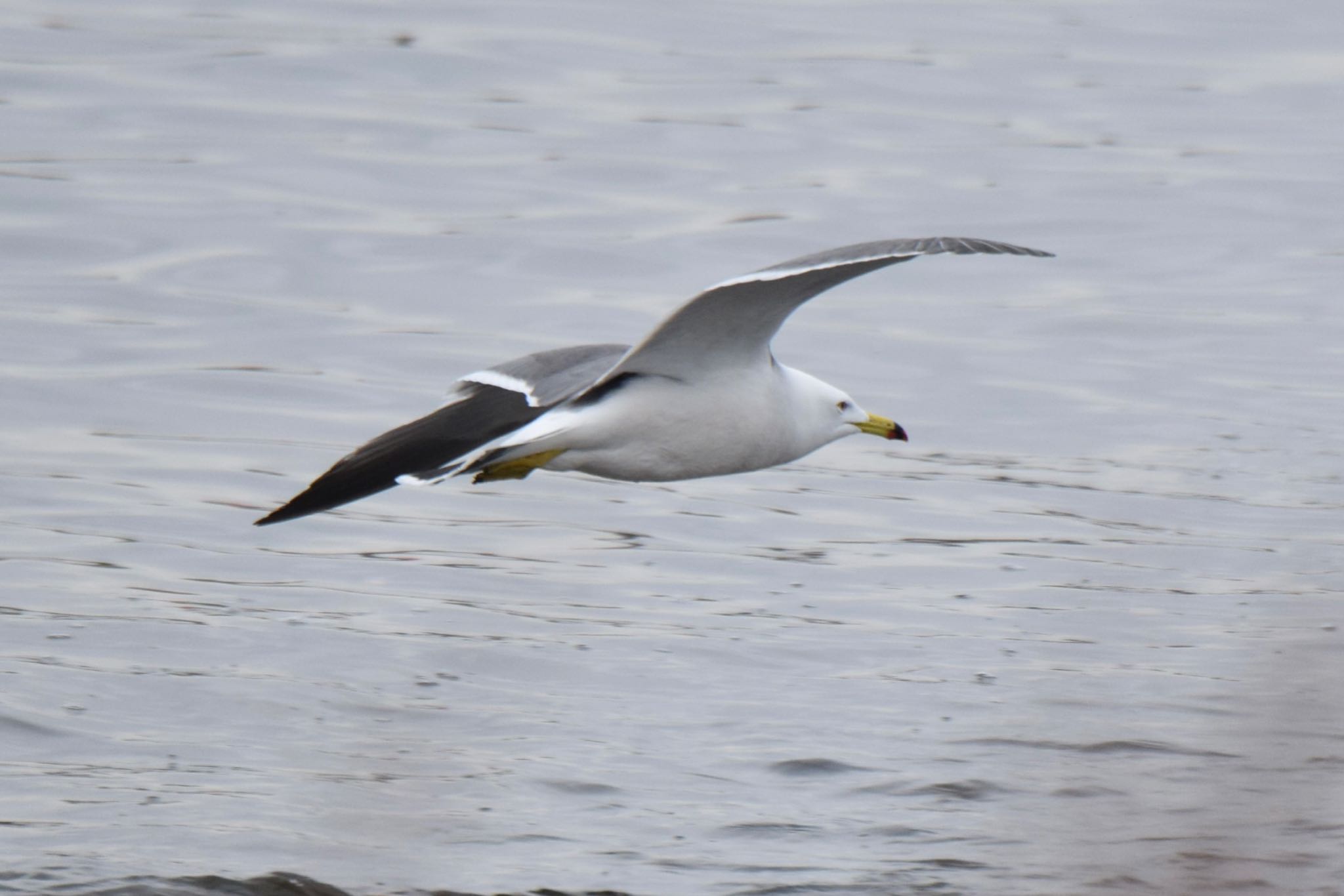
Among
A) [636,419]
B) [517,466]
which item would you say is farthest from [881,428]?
[517,466]

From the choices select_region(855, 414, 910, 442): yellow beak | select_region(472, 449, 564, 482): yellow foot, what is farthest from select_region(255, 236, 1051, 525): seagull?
select_region(855, 414, 910, 442): yellow beak

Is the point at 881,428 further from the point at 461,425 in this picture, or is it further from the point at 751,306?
the point at 461,425

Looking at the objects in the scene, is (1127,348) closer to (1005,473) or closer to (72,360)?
(1005,473)

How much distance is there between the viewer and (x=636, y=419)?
5855mm

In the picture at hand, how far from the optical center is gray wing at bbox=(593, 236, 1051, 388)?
16.1 ft

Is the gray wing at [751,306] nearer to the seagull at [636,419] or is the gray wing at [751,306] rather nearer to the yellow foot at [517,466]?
the seagull at [636,419]

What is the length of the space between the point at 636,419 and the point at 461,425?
552 mm

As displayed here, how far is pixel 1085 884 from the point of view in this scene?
218 centimetres

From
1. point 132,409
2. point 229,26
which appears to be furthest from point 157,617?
point 229,26

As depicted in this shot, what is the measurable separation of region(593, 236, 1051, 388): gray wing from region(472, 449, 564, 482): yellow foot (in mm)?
259

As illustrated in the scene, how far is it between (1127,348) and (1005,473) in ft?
8.40

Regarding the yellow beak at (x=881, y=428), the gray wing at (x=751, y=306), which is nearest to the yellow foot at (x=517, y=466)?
the gray wing at (x=751, y=306)

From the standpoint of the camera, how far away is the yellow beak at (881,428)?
6637mm

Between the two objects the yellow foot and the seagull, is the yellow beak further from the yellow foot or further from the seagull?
the yellow foot
